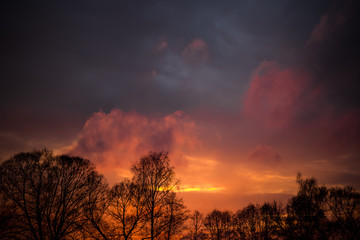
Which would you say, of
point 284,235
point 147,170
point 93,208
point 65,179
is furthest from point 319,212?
point 65,179

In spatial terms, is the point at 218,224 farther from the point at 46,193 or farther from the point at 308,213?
the point at 46,193

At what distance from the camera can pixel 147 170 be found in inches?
1494

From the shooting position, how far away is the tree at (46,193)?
109 feet

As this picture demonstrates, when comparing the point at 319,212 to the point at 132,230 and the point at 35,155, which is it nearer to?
the point at 132,230

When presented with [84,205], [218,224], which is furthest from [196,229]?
[84,205]

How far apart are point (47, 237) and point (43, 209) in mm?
4321

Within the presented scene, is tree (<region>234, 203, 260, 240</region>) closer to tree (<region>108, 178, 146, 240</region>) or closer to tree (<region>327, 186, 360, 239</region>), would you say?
tree (<region>327, 186, 360, 239</region>)

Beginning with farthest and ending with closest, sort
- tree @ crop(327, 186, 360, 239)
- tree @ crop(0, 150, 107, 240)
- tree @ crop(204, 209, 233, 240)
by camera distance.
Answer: tree @ crop(204, 209, 233, 240) < tree @ crop(327, 186, 360, 239) < tree @ crop(0, 150, 107, 240)

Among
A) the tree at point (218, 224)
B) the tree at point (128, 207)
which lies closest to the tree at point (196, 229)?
the tree at point (218, 224)

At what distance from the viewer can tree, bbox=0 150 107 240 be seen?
3331 centimetres

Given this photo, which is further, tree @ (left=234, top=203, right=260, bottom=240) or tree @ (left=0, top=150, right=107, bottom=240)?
tree @ (left=234, top=203, right=260, bottom=240)

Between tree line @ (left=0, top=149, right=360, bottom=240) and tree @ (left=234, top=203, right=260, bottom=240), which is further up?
tree line @ (left=0, top=149, right=360, bottom=240)

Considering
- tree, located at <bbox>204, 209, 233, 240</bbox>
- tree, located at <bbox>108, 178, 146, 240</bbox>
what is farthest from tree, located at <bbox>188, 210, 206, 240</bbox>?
tree, located at <bbox>108, 178, 146, 240</bbox>

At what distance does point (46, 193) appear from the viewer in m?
35.5
